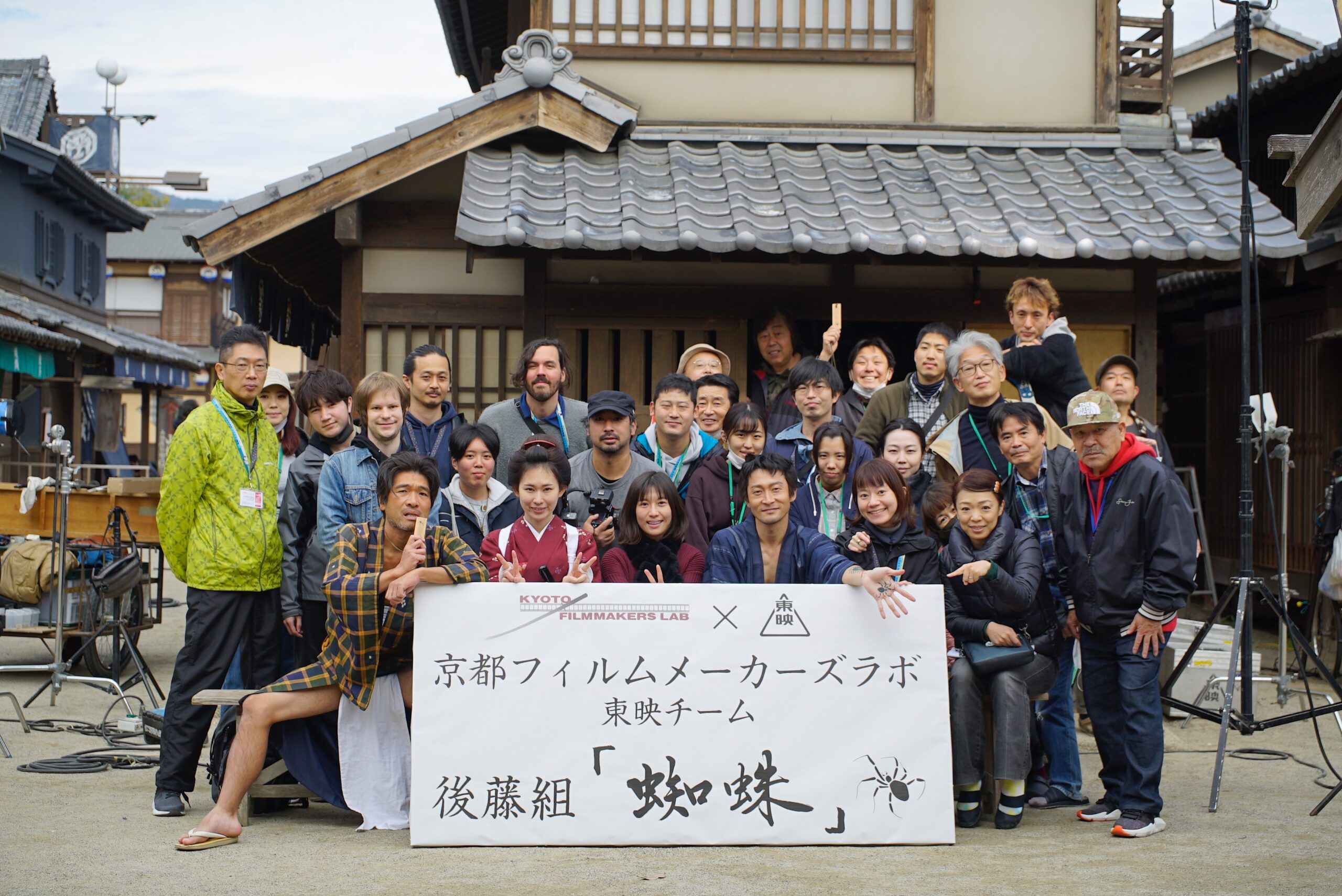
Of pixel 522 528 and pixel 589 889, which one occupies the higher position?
pixel 522 528

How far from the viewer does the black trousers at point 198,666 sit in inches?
209

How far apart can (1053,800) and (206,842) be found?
3.69 meters

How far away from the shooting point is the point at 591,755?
4.81 m

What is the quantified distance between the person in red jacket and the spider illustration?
144cm

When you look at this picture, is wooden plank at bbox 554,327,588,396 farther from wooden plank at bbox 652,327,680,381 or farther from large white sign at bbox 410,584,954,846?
large white sign at bbox 410,584,954,846

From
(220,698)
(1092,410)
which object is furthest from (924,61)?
(220,698)

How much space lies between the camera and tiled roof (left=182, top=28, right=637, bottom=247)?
806 cm

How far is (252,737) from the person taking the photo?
494 cm

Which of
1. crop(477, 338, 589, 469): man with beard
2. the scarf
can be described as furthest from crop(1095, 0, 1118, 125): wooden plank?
the scarf

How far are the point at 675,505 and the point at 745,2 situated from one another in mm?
5201

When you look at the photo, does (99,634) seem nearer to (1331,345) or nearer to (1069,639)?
(1069,639)

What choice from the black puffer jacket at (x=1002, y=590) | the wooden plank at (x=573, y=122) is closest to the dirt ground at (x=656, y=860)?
the black puffer jacket at (x=1002, y=590)

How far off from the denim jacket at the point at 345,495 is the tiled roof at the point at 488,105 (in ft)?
10.5

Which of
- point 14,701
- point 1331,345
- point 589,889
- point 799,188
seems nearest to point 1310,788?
point 589,889
